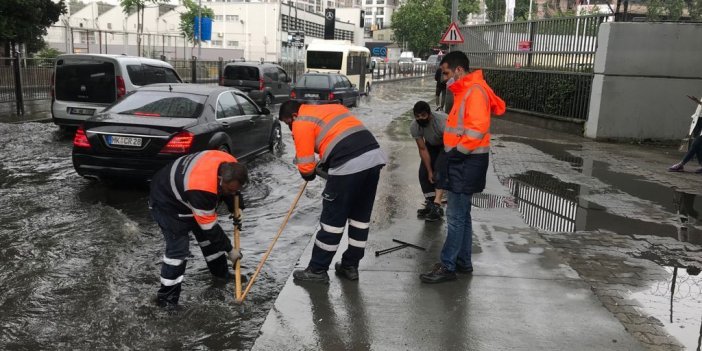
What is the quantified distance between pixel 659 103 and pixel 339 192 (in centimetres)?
1149

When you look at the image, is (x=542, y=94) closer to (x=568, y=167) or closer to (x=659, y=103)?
(x=659, y=103)

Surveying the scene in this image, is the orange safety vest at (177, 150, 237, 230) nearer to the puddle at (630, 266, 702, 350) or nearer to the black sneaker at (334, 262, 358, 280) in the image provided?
the black sneaker at (334, 262, 358, 280)

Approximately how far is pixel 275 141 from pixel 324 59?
18.2 metres

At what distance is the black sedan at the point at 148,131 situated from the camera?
7328 millimetres

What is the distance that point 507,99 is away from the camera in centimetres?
1891

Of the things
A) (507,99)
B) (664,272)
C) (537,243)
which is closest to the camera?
(664,272)

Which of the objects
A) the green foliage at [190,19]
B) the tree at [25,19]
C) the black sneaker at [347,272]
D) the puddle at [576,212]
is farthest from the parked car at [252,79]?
the green foliage at [190,19]

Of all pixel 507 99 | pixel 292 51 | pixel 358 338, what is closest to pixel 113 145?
pixel 358 338

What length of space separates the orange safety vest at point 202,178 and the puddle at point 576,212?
161 inches

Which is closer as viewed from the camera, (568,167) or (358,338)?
(358,338)

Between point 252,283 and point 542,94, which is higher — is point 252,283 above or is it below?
below

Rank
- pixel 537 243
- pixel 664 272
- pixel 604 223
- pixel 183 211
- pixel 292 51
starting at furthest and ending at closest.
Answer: pixel 292 51 < pixel 604 223 < pixel 537 243 < pixel 664 272 < pixel 183 211


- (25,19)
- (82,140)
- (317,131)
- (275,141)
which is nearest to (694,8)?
(275,141)

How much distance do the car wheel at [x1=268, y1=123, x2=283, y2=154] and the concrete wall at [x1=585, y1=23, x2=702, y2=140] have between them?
295 inches
